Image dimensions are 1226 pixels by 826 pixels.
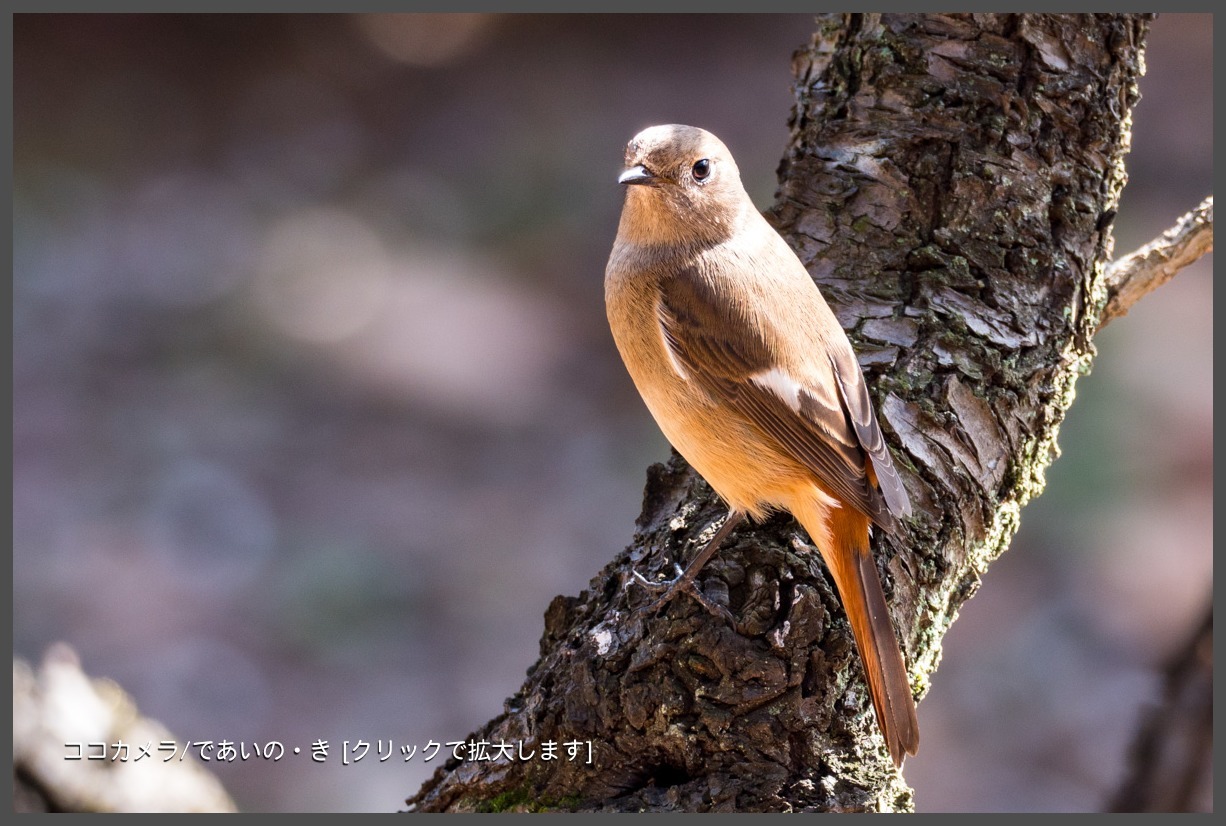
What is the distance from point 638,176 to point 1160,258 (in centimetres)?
155

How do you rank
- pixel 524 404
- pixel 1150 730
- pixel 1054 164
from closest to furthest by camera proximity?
pixel 1054 164 → pixel 1150 730 → pixel 524 404

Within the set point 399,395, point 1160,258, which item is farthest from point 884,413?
point 399,395

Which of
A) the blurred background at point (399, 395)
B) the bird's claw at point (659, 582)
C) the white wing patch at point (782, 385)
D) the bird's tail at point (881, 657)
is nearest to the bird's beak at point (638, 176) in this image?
the white wing patch at point (782, 385)

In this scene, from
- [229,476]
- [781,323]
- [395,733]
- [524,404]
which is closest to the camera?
[781,323]

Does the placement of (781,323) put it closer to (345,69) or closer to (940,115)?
(940,115)

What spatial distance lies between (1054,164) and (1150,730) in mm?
1759

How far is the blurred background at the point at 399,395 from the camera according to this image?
5.32m

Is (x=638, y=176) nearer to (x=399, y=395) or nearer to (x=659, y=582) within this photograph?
(x=659, y=582)

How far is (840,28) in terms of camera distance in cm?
368

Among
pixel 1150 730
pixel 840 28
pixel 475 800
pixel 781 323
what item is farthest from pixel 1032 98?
pixel 475 800

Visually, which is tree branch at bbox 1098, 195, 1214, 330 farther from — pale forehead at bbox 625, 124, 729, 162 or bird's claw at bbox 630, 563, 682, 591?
bird's claw at bbox 630, 563, 682, 591

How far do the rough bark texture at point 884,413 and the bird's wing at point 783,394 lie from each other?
158 mm

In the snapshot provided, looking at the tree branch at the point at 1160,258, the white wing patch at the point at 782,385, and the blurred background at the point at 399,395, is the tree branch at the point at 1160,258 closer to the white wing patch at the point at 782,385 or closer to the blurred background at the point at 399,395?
the white wing patch at the point at 782,385

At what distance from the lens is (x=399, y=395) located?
6.34 m
